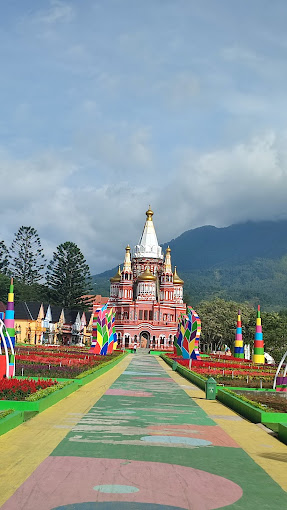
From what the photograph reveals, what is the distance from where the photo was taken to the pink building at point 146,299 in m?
78.1

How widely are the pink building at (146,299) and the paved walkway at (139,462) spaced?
63053 mm

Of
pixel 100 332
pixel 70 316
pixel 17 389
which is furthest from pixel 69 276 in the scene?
pixel 17 389

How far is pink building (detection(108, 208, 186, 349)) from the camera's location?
7812cm

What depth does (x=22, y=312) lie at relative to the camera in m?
71.8

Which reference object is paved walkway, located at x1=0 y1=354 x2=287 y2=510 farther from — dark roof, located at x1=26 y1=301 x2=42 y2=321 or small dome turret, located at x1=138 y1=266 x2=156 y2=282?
small dome turret, located at x1=138 y1=266 x2=156 y2=282

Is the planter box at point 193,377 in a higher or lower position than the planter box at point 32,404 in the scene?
higher

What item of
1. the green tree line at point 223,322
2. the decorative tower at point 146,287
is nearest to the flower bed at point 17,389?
the green tree line at point 223,322

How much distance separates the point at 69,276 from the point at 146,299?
67.4 feet

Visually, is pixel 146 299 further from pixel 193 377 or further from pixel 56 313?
pixel 193 377

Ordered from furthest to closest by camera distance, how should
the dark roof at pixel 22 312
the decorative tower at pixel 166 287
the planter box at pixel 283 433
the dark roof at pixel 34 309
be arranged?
1. the decorative tower at pixel 166 287
2. the dark roof at pixel 34 309
3. the dark roof at pixel 22 312
4. the planter box at pixel 283 433

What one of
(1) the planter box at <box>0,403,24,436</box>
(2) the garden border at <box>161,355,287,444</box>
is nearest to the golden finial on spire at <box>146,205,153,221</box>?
(2) the garden border at <box>161,355,287,444</box>

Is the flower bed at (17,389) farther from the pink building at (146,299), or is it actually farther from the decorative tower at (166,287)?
the decorative tower at (166,287)

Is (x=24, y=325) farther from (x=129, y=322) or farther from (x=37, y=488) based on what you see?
(x=37, y=488)

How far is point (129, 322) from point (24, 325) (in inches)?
600
